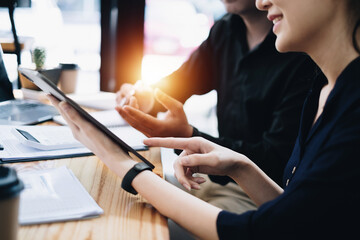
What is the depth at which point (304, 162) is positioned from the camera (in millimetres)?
821

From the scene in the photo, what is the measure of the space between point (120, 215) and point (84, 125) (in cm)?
26

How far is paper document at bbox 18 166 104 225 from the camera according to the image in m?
0.65

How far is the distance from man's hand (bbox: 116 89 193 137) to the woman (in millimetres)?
261

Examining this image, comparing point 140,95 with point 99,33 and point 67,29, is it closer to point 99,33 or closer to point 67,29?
point 99,33

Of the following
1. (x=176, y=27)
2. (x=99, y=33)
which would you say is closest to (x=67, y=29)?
(x=99, y=33)

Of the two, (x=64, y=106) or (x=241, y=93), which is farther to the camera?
(x=241, y=93)

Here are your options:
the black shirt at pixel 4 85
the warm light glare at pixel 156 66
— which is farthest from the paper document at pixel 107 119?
the warm light glare at pixel 156 66

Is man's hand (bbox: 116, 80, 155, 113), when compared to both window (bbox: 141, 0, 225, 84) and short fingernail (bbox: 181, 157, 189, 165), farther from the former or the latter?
window (bbox: 141, 0, 225, 84)

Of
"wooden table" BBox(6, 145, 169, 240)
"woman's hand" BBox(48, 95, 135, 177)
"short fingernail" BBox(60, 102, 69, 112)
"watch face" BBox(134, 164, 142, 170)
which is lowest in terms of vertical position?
"wooden table" BBox(6, 145, 169, 240)

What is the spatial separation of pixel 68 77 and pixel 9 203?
1.40 meters

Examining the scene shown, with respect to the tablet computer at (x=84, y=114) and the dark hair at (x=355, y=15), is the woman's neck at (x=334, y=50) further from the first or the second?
the tablet computer at (x=84, y=114)

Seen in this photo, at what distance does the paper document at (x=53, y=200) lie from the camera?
647 millimetres

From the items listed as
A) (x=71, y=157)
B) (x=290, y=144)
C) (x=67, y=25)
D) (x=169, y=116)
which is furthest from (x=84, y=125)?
(x=67, y=25)

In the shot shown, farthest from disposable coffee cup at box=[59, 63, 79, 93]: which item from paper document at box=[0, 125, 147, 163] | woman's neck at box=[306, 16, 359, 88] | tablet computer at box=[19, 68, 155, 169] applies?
woman's neck at box=[306, 16, 359, 88]
